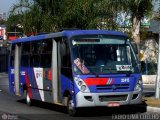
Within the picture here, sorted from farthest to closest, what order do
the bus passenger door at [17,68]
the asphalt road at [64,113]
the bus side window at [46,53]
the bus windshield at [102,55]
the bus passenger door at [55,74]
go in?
1. the bus passenger door at [17,68]
2. the bus side window at [46,53]
3. the bus passenger door at [55,74]
4. the bus windshield at [102,55]
5. the asphalt road at [64,113]

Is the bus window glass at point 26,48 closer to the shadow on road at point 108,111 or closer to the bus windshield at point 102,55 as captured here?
the shadow on road at point 108,111

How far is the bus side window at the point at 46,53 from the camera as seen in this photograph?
60.0ft

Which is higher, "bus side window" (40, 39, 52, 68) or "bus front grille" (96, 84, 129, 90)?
"bus side window" (40, 39, 52, 68)

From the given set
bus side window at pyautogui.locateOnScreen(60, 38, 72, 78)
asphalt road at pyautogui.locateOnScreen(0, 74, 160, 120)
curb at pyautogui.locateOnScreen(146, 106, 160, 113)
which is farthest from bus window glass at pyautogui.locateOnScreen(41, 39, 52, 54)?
curb at pyautogui.locateOnScreen(146, 106, 160, 113)

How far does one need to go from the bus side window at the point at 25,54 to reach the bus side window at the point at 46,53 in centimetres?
185

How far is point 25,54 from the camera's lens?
21.3 meters

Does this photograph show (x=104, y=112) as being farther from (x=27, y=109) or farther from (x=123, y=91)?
(x=27, y=109)

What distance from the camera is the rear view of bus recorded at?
627 inches

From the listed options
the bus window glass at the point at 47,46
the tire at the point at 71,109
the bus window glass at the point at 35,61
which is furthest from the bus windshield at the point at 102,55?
the bus window glass at the point at 35,61

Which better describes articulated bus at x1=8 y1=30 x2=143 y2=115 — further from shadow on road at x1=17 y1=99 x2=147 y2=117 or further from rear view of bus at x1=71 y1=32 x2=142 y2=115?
shadow on road at x1=17 y1=99 x2=147 y2=117

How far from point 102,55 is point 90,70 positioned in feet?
2.50

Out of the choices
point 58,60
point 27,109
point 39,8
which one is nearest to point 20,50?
point 27,109

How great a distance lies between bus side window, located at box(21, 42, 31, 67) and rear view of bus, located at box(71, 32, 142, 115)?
4.62 meters

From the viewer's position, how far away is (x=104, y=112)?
1758cm
